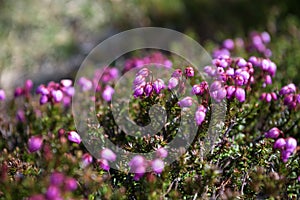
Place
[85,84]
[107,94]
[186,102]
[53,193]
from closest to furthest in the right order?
[53,193] → [186,102] → [107,94] → [85,84]

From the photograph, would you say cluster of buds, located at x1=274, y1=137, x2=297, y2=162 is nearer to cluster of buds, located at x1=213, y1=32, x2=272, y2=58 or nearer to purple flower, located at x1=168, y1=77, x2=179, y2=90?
purple flower, located at x1=168, y1=77, x2=179, y2=90

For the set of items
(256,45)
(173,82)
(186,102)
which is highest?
(256,45)

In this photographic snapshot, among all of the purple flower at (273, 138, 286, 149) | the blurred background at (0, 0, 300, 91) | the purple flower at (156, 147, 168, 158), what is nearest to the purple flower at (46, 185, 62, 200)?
the purple flower at (156, 147, 168, 158)

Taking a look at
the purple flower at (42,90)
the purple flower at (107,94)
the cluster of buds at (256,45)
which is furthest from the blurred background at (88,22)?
the purple flower at (42,90)

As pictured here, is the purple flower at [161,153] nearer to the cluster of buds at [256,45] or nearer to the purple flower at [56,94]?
the purple flower at [56,94]

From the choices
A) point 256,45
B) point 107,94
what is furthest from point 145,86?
point 256,45

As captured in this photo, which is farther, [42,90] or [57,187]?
[42,90]

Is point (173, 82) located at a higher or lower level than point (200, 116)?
higher

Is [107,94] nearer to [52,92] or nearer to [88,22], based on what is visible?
[52,92]
